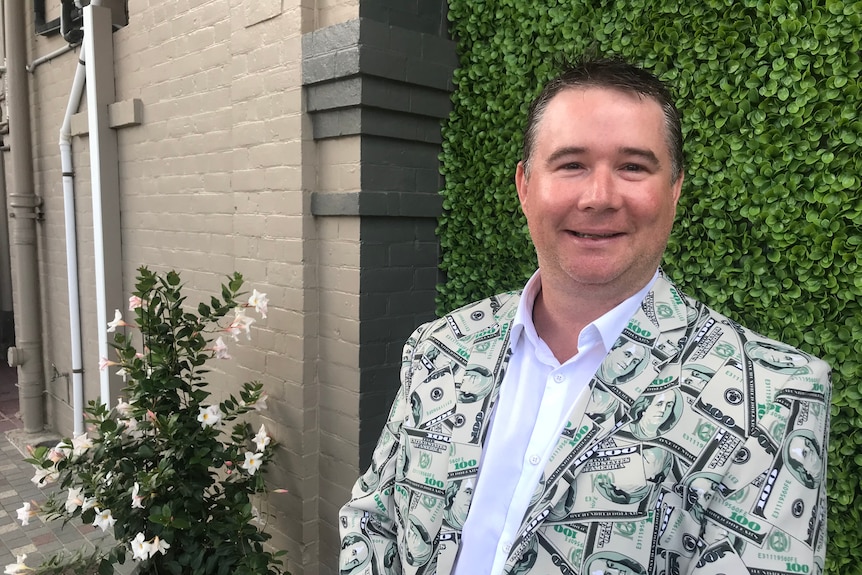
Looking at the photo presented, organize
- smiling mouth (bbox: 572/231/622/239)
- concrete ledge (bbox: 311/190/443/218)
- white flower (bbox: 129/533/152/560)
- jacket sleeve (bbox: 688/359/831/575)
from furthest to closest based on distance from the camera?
concrete ledge (bbox: 311/190/443/218) < white flower (bbox: 129/533/152/560) < smiling mouth (bbox: 572/231/622/239) < jacket sleeve (bbox: 688/359/831/575)

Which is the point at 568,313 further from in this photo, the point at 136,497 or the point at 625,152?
the point at 136,497

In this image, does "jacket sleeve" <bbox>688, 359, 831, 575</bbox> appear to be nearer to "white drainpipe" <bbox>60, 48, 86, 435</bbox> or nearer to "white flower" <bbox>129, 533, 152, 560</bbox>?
"white flower" <bbox>129, 533, 152, 560</bbox>

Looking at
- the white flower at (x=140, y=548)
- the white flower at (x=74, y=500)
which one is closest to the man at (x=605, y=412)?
the white flower at (x=140, y=548)

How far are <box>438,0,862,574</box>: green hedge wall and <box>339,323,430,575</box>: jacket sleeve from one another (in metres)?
1.18

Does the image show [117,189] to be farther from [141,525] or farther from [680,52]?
[680,52]

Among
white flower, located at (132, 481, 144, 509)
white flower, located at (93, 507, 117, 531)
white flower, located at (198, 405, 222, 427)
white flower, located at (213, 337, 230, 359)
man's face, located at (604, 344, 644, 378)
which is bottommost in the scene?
white flower, located at (93, 507, 117, 531)

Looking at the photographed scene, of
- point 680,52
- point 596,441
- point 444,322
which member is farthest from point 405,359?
point 680,52

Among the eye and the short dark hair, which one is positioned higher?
the short dark hair

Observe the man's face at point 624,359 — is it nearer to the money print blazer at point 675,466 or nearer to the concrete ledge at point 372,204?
the money print blazer at point 675,466

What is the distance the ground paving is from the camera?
3.72 m

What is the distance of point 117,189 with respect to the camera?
14.1 ft

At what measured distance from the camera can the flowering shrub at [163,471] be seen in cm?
259

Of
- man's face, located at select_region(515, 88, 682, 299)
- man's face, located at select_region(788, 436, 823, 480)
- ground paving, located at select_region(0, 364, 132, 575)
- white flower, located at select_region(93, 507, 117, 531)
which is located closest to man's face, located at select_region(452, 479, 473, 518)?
man's face, located at select_region(515, 88, 682, 299)

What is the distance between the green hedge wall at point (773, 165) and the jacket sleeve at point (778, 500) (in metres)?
0.81
